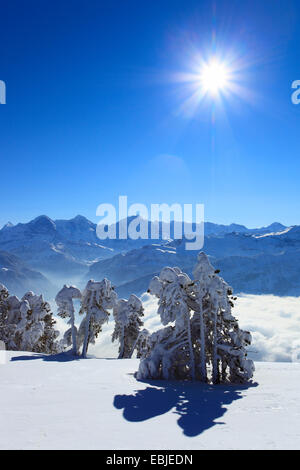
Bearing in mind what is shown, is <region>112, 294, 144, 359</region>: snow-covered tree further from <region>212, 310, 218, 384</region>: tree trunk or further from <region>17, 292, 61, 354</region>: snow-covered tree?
<region>212, 310, 218, 384</region>: tree trunk

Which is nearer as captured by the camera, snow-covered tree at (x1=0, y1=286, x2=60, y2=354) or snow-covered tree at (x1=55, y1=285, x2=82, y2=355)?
snow-covered tree at (x1=55, y1=285, x2=82, y2=355)

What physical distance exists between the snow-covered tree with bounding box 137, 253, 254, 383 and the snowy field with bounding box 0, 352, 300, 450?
70.3 inches

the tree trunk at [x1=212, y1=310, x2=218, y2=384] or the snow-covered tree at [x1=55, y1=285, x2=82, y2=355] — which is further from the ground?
the snow-covered tree at [x1=55, y1=285, x2=82, y2=355]

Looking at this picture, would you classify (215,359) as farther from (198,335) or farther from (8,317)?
(8,317)

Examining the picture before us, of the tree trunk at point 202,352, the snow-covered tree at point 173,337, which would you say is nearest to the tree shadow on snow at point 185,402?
the tree trunk at point 202,352

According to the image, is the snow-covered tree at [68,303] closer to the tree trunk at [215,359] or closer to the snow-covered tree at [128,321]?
the snow-covered tree at [128,321]

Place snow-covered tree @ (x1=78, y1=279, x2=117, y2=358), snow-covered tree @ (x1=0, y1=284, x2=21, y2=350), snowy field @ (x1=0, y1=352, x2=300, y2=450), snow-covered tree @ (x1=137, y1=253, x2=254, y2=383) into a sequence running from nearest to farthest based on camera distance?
snowy field @ (x1=0, y1=352, x2=300, y2=450), snow-covered tree @ (x1=137, y1=253, x2=254, y2=383), snow-covered tree @ (x1=78, y1=279, x2=117, y2=358), snow-covered tree @ (x1=0, y1=284, x2=21, y2=350)

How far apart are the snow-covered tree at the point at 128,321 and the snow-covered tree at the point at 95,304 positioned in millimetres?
4117

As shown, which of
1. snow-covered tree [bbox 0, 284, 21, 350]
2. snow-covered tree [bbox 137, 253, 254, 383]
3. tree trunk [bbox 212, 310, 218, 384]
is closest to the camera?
tree trunk [bbox 212, 310, 218, 384]

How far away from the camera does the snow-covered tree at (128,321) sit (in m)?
37.6

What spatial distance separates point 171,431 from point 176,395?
19.5ft

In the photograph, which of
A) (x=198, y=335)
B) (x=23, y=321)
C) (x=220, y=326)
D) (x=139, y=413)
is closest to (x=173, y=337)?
(x=198, y=335)

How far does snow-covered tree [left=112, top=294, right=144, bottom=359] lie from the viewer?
123 ft

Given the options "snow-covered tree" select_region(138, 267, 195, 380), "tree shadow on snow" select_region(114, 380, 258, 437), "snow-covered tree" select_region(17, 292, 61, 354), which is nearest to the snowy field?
"tree shadow on snow" select_region(114, 380, 258, 437)
